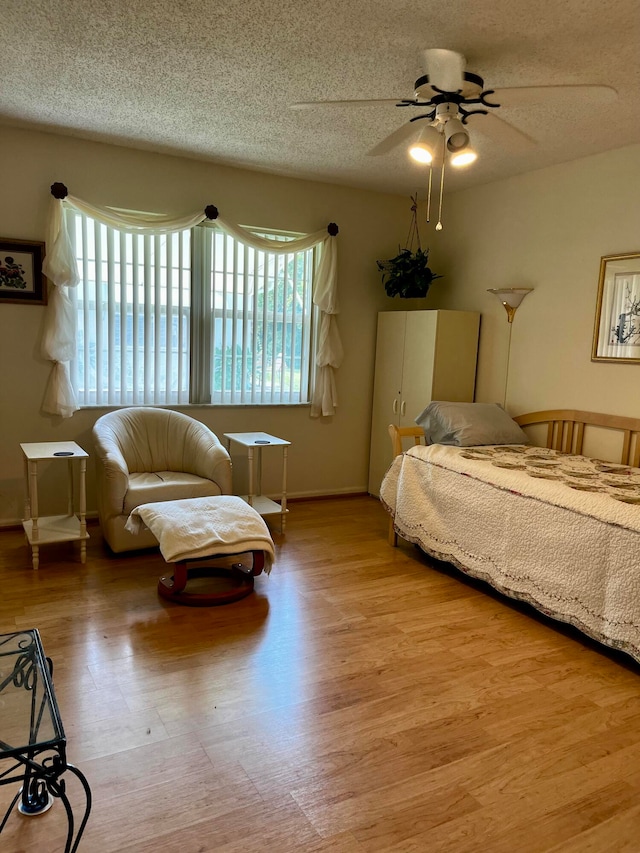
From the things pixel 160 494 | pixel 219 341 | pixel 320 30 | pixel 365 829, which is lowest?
pixel 365 829

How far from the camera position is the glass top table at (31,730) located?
1422 mm

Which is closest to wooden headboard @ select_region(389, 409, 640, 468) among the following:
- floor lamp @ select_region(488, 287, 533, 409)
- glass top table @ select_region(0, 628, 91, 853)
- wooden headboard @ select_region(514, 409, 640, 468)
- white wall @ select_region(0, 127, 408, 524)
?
wooden headboard @ select_region(514, 409, 640, 468)

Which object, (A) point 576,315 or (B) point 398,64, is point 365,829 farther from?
(A) point 576,315

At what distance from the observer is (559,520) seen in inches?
115

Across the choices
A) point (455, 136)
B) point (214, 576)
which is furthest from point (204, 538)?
point (455, 136)

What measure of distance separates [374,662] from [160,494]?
5.57ft

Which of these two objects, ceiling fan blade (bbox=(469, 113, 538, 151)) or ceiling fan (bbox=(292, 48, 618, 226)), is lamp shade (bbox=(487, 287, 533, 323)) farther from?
ceiling fan (bbox=(292, 48, 618, 226))

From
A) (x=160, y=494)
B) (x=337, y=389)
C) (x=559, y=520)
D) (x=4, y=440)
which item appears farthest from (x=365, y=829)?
(x=337, y=389)

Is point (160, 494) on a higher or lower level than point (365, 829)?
higher

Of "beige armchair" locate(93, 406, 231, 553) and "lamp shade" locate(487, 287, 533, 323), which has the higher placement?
"lamp shade" locate(487, 287, 533, 323)

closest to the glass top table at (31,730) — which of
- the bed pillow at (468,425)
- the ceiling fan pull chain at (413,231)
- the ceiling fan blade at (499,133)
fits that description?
the bed pillow at (468,425)

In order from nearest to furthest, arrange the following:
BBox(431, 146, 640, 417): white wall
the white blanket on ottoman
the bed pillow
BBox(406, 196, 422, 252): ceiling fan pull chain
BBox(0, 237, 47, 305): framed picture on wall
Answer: the white blanket on ottoman
BBox(431, 146, 640, 417): white wall
BBox(0, 237, 47, 305): framed picture on wall
the bed pillow
BBox(406, 196, 422, 252): ceiling fan pull chain

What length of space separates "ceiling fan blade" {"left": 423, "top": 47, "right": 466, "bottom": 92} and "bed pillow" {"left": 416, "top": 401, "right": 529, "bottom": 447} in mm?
2081

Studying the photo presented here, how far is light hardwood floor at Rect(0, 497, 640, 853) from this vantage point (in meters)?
1.74
